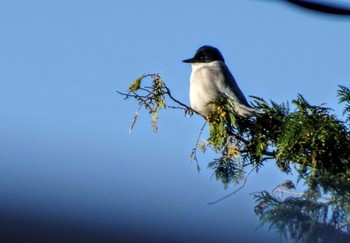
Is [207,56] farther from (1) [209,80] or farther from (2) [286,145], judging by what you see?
(2) [286,145]

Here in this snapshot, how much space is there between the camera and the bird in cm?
521

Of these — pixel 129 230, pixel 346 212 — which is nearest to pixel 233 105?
pixel 346 212

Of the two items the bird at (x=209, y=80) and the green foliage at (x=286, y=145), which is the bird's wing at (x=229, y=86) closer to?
the bird at (x=209, y=80)

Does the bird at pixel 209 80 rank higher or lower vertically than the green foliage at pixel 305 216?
higher

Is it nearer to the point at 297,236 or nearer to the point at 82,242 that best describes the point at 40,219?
the point at 82,242

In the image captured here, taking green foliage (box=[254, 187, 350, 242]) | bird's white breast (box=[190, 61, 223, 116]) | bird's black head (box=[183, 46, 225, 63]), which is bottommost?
green foliage (box=[254, 187, 350, 242])

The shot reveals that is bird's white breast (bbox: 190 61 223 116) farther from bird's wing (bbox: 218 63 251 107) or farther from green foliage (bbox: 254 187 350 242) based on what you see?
green foliage (bbox: 254 187 350 242)

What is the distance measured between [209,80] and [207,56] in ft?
2.39

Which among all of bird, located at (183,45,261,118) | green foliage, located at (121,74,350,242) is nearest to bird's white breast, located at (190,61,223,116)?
bird, located at (183,45,261,118)

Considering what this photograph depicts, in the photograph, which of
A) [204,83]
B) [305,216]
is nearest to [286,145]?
[305,216]

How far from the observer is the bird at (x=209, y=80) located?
5215 mm

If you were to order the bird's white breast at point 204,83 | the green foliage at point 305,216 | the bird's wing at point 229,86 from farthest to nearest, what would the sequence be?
1. the bird's wing at point 229,86
2. the bird's white breast at point 204,83
3. the green foliage at point 305,216

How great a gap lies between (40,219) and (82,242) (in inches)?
3.1

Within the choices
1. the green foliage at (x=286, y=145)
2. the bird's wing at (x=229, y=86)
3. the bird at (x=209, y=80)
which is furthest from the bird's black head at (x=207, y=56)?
the green foliage at (x=286, y=145)
